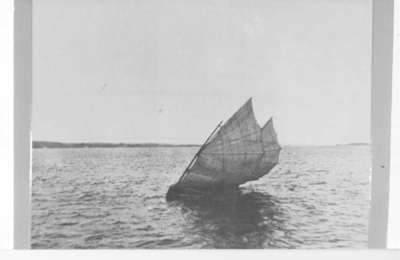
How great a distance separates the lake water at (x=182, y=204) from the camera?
123cm

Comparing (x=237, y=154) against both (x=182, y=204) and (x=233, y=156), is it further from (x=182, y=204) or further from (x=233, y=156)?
(x=182, y=204)

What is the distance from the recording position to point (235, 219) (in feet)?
4.11

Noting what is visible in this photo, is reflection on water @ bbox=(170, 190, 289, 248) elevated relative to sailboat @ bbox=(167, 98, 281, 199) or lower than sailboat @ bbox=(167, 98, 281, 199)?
lower

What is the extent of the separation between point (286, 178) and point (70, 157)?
56cm

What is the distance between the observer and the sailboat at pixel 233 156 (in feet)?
4.07

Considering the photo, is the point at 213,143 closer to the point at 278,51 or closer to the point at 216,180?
the point at 216,180

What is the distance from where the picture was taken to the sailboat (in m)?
1.24

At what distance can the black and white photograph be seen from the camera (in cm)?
123

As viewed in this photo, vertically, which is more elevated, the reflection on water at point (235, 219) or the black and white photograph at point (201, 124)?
the black and white photograph at point (201, 124)

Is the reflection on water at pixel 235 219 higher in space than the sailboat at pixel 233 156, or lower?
lower

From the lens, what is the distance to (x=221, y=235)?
125cm

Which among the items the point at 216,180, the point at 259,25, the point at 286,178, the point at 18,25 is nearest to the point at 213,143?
the point at 216,180

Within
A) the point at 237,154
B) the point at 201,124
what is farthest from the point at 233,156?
the point at 201,124

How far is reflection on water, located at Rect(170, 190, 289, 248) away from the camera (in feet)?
4.09
